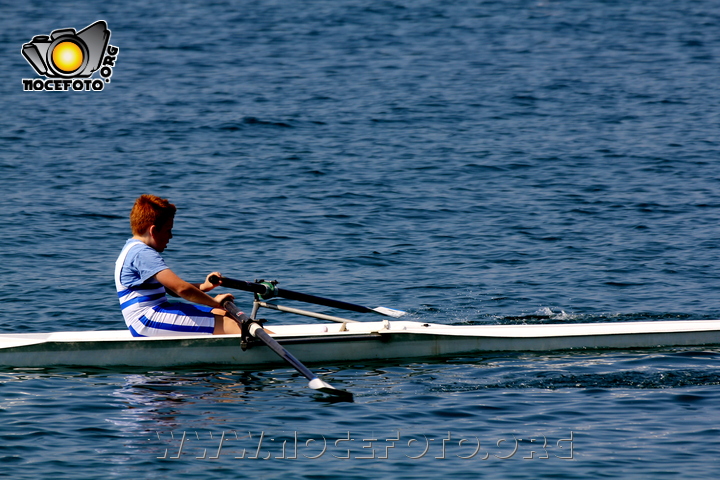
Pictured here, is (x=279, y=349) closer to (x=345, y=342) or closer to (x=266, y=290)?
(x=266, y=290)

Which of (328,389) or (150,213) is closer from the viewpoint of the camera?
(328,389)

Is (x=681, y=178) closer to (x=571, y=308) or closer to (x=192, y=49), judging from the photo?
(x=571, y=308)

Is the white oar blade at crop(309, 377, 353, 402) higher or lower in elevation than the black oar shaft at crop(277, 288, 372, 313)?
lower

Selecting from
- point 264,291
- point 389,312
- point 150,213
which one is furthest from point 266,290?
point 389,312

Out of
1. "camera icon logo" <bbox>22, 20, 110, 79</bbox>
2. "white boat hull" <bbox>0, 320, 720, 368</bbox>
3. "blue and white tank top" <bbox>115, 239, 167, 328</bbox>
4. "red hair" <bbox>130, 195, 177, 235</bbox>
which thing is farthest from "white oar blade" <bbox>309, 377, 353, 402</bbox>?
"camera icon logo" <bbox>22, 20, 110, 79</bbox>

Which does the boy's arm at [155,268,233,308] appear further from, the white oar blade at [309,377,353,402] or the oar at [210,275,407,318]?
the white oar blade at [309,377,353,402]

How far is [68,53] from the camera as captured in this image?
20.4 meters

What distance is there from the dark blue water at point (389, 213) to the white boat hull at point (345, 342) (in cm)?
13

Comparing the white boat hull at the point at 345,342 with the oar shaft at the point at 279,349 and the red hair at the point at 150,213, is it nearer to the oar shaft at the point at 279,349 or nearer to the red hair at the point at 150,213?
the oar shaft at the point at 279,349

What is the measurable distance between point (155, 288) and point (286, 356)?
1310mm

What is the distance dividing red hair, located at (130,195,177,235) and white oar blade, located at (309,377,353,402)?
Answer: 6.00ft

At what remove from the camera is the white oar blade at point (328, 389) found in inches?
295

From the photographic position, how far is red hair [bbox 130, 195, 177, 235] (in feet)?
25.6

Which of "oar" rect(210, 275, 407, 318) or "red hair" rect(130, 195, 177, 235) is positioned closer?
"red hair" rect(130, 195, 177, 235)
